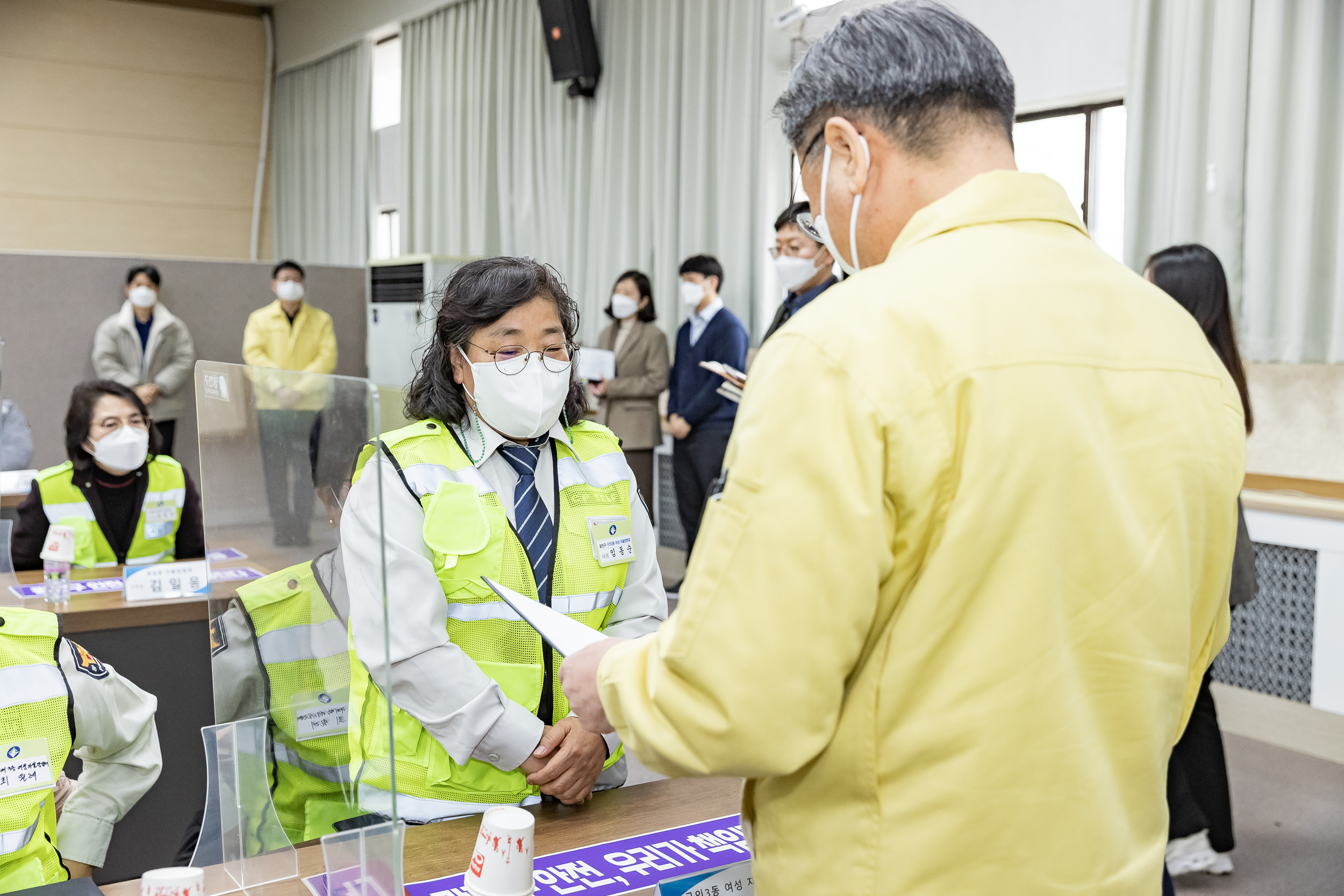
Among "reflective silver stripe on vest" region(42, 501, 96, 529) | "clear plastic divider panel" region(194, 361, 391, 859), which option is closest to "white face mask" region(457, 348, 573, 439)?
"clear plastic divider panel" region(194, 361, 391, 859)

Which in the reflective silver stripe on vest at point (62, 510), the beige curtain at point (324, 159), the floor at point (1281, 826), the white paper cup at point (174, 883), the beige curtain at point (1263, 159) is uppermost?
the beige curtain at point (324, 159)

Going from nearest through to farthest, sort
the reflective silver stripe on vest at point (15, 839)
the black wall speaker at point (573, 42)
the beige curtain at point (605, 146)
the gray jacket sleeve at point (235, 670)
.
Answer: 1. the gray jacket sleeve at point (235, 670)
2. the reflective silver stripe on vest at point (15, 839)
3. the beige curtain at point (605, 146)
4. the black wall speaker at point (573, 42)

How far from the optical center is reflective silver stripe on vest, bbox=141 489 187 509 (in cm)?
310

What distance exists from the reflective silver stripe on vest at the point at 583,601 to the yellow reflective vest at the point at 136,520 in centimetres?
187

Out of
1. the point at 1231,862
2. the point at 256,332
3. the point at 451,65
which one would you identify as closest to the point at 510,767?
the point at 1231,862

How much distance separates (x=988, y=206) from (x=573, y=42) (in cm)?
598

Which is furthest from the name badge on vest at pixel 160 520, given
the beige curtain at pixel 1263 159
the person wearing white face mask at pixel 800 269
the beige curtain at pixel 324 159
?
the beige curtain at pixel 324 159

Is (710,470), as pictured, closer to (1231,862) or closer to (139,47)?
A: (1231,862)

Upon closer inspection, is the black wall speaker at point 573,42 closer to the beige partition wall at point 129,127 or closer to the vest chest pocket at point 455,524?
the beige partition wall at point 129,127

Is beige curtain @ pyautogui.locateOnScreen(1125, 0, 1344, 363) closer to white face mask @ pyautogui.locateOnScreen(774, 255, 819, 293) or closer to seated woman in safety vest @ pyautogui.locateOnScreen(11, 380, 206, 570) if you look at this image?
white face mask @ pyautogui.locateOnScreen(774, 255, 819, 293)

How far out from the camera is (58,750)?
142cm

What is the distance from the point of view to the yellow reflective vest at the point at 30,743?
1.34m

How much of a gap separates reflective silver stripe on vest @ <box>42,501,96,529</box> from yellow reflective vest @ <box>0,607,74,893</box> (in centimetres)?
174

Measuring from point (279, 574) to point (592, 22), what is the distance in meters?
6.10
